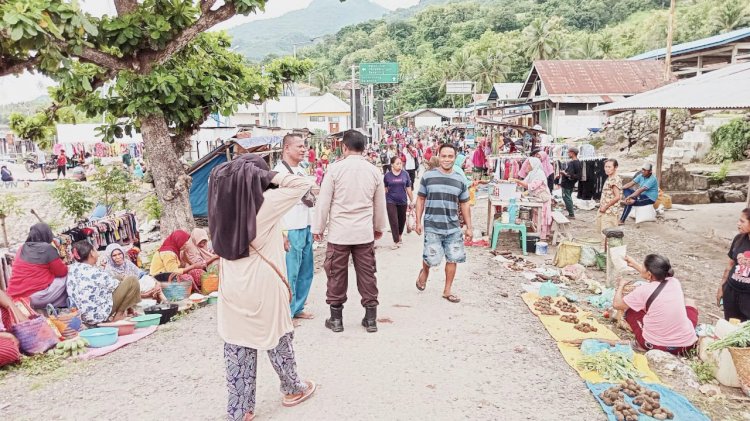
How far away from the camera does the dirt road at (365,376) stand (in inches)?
141

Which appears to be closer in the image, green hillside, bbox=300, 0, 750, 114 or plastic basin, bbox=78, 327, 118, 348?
plastic basin, bbox=78, 327, 118, 348

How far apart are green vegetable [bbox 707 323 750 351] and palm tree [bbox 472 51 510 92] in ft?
185

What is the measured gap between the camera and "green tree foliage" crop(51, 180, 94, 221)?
1149 cm

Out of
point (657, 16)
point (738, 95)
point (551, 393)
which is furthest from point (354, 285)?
point (657, 16)

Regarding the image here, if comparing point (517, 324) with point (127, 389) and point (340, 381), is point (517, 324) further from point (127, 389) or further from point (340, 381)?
point (127, 389)

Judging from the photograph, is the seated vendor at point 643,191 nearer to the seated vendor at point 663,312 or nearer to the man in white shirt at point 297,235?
the seated vendor at point 663,312

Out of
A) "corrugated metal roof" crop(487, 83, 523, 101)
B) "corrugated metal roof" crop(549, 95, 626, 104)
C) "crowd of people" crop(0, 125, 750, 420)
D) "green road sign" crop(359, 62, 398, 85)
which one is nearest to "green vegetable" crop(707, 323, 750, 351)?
"crowd of people" crop(0, 125, 750, 420)

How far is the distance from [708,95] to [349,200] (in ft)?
23.1

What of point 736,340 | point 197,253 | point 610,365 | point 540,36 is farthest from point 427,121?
point 610,365

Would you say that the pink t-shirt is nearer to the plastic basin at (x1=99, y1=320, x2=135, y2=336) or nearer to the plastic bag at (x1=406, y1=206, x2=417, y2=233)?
the plastic basin at (x1=99, y1=320, x2=135, y2=336)

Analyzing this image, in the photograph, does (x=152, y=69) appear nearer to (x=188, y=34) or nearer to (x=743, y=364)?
(x=188, y=34)

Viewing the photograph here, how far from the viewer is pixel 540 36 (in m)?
52.2

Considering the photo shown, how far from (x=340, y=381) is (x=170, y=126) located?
6.18 meters

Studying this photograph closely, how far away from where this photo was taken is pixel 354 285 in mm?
6809
